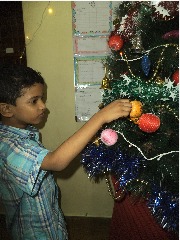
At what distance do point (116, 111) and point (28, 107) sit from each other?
42cm

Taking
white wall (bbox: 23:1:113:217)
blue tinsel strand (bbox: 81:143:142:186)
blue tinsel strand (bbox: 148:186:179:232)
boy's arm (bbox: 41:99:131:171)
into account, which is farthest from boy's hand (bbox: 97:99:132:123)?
white wall (bbox: 23:1:113:217)

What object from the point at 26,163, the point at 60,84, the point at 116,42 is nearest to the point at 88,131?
the point at 26,163

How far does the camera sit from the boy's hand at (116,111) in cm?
73

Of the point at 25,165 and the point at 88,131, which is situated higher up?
the point at 88,131

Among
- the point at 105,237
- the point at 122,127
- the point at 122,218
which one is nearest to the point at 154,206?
the point at 122,127

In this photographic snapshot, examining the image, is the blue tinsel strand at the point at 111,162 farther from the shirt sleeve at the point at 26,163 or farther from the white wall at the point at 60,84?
the white wall at the point at 60,84

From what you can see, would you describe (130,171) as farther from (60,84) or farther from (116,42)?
(60,84)

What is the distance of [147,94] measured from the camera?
77 cm

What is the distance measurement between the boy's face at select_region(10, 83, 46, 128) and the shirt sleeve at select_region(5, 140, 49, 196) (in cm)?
14

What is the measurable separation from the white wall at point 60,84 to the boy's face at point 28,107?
497 mm

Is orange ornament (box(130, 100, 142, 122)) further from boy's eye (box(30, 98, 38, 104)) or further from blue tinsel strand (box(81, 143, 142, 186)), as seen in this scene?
boy's eye (box(30, 98, 38, 104))

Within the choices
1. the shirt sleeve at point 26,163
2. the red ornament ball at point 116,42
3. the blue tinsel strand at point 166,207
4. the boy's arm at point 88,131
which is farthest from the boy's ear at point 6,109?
the blue tinsel strand at point 166,207

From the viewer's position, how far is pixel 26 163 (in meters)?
0.82

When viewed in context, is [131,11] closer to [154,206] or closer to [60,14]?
[60,14]
